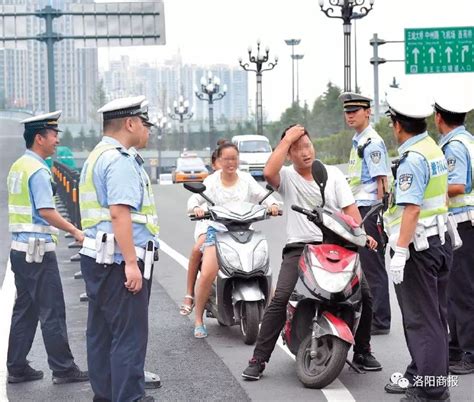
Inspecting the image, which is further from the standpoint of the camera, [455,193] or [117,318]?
[455,193]

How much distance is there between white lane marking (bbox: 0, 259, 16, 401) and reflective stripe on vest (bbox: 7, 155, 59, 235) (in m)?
1.08

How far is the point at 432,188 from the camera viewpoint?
6.62 meters

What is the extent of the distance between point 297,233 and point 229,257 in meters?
1.20

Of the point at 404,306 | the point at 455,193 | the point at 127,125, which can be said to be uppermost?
the point at 127,125

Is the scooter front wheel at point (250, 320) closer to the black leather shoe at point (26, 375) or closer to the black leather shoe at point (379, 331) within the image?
the black leather shoe at point (379, 331)

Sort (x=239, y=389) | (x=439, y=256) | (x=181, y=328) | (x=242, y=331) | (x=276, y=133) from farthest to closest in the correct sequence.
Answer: (x=276, y=133) → (x=181, y=328) → (x=242, y=331) → (x=239, y=389) → (x=439, y=256)

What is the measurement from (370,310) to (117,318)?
82.3 inches

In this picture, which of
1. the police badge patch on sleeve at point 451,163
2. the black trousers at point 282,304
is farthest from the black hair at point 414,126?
the black trousers at point 282,304

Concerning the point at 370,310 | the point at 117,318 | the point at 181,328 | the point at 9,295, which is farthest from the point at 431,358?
the point at 9,295

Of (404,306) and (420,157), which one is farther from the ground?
(420,157)

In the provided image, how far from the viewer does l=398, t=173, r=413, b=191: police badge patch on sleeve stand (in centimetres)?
650

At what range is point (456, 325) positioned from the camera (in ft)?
25.4

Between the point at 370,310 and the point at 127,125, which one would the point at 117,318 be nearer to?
the point at 127,125

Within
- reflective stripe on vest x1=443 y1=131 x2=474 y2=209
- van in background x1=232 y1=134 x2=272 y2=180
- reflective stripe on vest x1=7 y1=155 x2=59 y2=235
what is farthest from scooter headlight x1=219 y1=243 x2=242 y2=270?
van in background x1=232 y1=134 x2=272 y2=180
